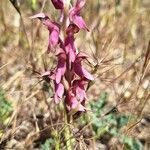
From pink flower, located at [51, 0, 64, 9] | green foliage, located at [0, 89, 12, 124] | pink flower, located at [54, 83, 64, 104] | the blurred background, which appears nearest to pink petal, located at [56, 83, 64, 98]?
pink flower, located at [54, 83, 64, 104]

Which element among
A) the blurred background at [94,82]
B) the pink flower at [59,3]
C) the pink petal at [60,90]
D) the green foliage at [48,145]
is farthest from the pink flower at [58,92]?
the green foliage at [48,145]

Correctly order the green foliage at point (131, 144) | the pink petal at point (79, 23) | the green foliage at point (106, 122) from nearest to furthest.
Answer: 1. the pink petal at point (79, 23)
2. the green foliage at point (131, 144)
3. the green foliage at point (106, 122)

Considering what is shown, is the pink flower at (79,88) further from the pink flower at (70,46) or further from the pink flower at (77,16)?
the pink flower at (77,16)

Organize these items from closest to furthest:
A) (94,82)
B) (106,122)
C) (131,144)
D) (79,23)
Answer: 1. (79,23)
2. (94,82)
3. (131,144)
4. (106,122)

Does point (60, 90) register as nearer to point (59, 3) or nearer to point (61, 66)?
point (61, 66)

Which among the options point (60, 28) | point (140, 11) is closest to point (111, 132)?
point (60, 28)

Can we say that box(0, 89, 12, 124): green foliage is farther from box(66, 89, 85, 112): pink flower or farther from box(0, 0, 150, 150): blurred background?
box(66, 89, 85, 112): pink flower

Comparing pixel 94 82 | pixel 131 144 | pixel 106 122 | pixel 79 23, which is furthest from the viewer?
pixel 106 122

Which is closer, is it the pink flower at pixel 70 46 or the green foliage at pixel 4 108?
the pink flower at pixel 70 46

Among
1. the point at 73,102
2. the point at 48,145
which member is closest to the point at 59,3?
the point at 73,102

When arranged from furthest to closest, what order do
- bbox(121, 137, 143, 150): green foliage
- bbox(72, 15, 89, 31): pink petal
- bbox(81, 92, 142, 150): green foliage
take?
bbox(81, 92, 142, 150): green foliage → bbox(121, 137, 143, 150): green foliage → bbox(72, 15, 89, 31): pink petal
